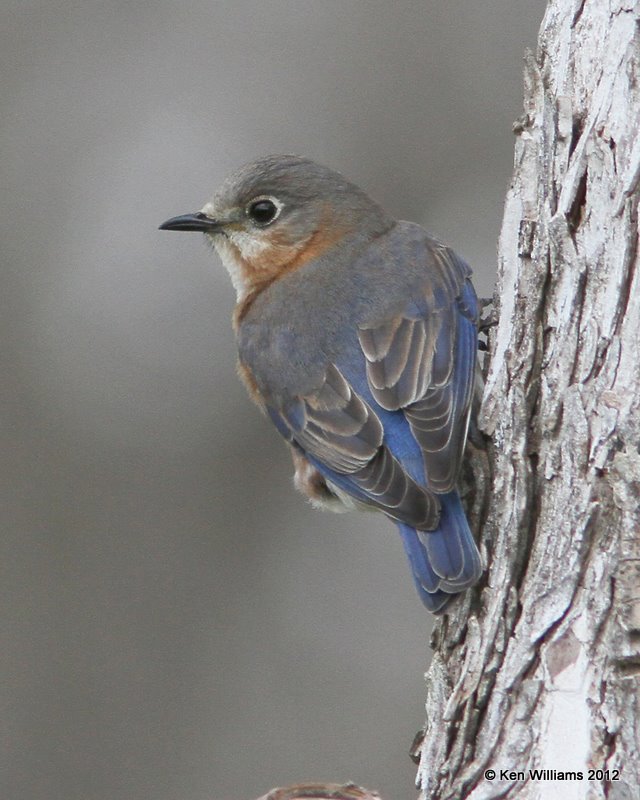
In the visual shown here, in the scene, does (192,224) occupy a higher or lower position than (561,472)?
higher

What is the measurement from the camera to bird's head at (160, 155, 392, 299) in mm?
5664

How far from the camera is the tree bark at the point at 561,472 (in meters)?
3.34

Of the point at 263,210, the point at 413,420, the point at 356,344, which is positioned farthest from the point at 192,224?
the point at 413,420

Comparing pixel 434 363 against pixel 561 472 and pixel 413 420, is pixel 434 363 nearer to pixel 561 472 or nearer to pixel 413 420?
pixel 413 420

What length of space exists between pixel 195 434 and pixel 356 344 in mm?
3163

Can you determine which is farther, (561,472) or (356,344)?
(356,344)

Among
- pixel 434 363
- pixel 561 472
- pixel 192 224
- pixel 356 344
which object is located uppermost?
pixel 192 224

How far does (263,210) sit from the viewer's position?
18.8 ft

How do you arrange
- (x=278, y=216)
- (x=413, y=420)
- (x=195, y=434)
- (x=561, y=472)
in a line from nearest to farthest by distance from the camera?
(x=561, y=472)
(x=413, y=420)
(x=278, y=216)
(x=195, y=434)

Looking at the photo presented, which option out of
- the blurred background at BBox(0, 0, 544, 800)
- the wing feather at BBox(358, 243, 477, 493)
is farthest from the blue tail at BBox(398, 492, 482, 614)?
the blurred background at BBox(0, 0, 544, 800)

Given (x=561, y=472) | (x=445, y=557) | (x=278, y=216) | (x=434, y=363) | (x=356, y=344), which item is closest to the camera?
(x=561, y=472)

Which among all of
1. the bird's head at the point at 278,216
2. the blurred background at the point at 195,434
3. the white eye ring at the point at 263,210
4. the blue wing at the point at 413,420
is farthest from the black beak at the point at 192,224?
the blurred background at the point at 195,434

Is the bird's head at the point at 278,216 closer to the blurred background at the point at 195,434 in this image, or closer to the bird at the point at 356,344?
Answer: the bird at the point at 356,344

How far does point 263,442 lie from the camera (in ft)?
25.4
